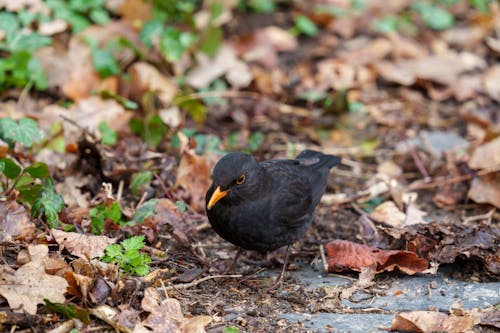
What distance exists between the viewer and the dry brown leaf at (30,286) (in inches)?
146

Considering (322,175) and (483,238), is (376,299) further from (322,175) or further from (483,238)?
(322,175)

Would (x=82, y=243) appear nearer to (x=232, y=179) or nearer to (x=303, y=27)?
(x=232, y=179)

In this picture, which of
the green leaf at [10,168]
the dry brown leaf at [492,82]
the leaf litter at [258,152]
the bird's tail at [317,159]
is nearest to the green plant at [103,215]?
the leaf litter at [258,152]

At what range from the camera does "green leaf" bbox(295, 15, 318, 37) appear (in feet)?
Answer: 29.1

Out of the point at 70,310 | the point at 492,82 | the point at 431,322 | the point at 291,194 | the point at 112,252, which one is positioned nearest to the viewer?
the point at 70,310

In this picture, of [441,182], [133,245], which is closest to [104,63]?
[133,245]

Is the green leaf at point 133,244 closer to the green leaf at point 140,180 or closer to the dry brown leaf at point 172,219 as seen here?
the dry brown leaf at point 172,219

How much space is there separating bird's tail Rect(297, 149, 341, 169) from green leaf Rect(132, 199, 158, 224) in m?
1.31

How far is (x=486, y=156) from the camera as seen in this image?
631 centimetres

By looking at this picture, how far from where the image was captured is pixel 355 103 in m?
7.96

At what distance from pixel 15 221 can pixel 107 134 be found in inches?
74.6

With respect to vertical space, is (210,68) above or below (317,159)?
below

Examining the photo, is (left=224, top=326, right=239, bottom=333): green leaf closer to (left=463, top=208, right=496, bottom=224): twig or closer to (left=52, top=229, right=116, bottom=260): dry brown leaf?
(left=52, top=229, right=116, bottom=260): dry brown leaf

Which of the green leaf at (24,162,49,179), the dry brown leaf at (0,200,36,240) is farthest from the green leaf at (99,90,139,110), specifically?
the dry brown leaf at (0,200,36,240)
